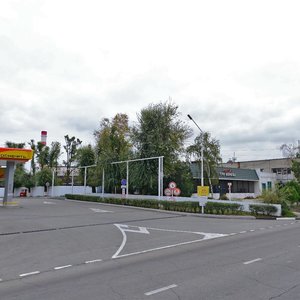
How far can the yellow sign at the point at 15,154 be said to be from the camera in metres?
29.0

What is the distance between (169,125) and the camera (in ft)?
117

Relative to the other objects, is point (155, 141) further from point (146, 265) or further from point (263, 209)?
point (146, 265)

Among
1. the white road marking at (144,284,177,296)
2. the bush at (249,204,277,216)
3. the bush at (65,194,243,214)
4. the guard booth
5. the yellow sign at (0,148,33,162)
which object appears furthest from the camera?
the guard booth

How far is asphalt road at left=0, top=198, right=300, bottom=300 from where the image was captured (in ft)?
20.5

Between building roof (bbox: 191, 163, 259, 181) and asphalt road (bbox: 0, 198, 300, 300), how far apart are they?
30.8 metres

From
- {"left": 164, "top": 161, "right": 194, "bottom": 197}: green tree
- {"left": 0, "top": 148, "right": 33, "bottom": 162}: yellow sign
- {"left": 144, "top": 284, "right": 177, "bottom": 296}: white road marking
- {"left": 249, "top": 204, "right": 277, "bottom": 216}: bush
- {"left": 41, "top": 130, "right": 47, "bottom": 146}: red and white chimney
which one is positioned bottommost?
{"left": 144, "top": 284, "right": 177, "bottom": 296}: white road marking

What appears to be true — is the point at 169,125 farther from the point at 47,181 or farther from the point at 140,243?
the point at 47,181

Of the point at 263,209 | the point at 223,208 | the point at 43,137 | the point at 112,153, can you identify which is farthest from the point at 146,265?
the point at 43,137

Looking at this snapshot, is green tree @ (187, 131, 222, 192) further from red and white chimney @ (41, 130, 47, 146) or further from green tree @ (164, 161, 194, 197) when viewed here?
red and white chimney @ (41, 130, 47, 146)

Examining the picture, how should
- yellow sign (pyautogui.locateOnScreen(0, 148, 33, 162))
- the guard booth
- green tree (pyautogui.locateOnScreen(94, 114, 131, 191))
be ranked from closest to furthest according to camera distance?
1. yellow sign (pyautogui.locateOnScreen(0, 148, 33, 162))
2. the guard booth
3. green tree (pyautogui.locateOnScreen(94, 114, 131, 191))

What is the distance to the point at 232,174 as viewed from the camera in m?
52.8

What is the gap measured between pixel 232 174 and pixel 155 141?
22.3 m

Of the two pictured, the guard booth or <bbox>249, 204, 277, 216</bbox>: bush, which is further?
the guard booth

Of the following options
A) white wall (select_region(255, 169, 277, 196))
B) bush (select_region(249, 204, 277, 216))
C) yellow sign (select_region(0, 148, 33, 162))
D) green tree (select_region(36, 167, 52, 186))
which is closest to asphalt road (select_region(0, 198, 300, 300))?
bush (select_region(249, 204, 277, 216))
